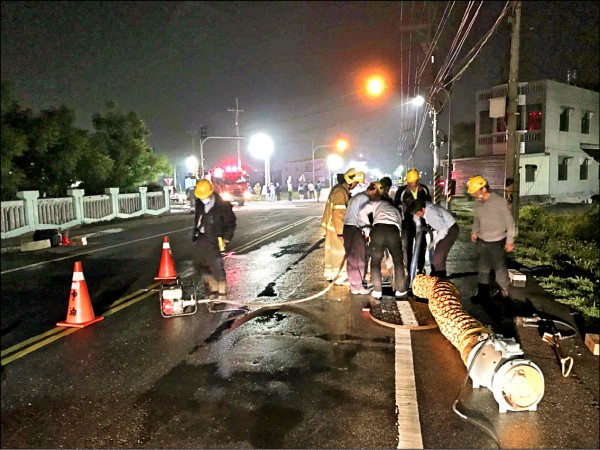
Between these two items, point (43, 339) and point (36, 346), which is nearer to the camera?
point (36, 346)

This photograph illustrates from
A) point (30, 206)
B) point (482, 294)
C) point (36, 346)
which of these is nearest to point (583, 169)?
point (482, 294)

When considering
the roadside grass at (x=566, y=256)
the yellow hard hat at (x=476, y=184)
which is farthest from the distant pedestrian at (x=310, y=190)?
the yellow hard hat at (x=476, y=184)

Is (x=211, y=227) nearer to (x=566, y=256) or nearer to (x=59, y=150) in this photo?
(x=566, y=256)

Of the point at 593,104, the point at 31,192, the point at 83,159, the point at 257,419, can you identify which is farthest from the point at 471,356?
the point at 593,104

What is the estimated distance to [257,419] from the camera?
3.90m

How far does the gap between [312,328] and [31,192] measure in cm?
1611

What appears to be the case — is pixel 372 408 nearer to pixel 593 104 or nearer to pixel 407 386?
pixel 407 386

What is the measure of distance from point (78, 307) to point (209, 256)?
1871 millimetres

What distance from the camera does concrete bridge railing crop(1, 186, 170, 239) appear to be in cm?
1784

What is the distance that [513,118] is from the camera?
1322 cm

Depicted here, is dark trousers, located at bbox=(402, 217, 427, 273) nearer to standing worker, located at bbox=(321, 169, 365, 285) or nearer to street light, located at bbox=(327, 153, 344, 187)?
standing worker, located at bbox=(321, 169, 365, 285)

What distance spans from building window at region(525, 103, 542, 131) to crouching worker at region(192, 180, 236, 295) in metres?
27.9

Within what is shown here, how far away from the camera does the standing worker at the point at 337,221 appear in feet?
26.5

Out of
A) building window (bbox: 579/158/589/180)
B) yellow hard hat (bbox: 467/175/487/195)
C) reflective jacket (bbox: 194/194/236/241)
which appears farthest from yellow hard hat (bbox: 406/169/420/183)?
building window (bbox: 579/158/589/180)
